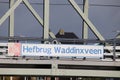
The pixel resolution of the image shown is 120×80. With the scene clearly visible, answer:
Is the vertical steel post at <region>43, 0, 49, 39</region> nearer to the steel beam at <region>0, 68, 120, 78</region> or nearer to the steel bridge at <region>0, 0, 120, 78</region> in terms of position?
the steel bridge at <region>0, 0, 120, 78</region>

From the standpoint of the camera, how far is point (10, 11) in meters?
41.8

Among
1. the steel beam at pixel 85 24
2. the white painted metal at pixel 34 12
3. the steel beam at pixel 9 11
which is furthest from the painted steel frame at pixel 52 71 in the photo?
the white painted metal at pixel 34 12

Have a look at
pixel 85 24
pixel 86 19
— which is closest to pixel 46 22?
pixel 86 19

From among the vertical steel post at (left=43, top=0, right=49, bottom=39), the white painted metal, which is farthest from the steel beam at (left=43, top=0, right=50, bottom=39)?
the white painted metal

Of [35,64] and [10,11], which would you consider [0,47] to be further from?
[10,11]

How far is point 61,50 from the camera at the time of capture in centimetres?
3444

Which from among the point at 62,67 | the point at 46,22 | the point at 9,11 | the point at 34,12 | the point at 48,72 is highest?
the point at 34,12

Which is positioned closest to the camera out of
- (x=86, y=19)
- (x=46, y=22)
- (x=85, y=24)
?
(x=46, y=22)

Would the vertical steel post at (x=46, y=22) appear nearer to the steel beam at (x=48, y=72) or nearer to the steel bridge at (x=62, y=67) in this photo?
the steel bridge at (x=62, y=67)

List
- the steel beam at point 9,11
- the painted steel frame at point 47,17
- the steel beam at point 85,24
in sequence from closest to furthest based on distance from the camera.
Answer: the painted steel frame at point 47,17 < the steel beam at point 9,11 < the steel beam at point 85,24

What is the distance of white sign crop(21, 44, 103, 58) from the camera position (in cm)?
3422

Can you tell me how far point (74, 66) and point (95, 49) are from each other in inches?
71.0

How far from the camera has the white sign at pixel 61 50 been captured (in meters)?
34.2

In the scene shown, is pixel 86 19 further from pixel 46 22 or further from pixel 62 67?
pixel 62 67
